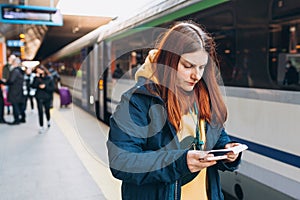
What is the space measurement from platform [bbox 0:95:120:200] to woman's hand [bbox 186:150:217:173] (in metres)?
2.70

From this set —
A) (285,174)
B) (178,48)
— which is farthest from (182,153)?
(285,174)

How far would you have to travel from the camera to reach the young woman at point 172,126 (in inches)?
48.7

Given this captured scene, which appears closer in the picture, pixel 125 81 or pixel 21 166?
pixel 21 166

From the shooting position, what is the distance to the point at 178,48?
4.42 ft

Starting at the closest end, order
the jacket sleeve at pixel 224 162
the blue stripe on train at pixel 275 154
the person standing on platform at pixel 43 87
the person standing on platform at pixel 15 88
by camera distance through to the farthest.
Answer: the jacket sleeve at pixel 224 162
the blue stripe on train at pixel 275 154
the person standing on platform at pixel 43 87
the person standing on platform at pixel 15 88

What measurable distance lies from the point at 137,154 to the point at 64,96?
37.1ft

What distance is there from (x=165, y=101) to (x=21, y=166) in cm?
419

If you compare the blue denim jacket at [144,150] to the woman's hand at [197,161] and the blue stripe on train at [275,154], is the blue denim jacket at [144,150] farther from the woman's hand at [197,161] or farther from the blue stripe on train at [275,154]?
the blue stripe on train at [275,154]

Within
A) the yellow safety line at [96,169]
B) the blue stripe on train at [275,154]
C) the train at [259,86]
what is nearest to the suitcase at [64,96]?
the yellow safety line at [96,169]

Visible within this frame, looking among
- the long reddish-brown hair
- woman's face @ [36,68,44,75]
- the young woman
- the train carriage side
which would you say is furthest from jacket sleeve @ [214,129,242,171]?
woman's face @ [36,68,44,75]

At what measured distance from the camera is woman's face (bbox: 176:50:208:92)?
1.34 meters

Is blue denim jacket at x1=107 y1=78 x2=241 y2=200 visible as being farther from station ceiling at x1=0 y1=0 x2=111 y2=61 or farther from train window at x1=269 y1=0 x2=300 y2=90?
station ceiling at x1=0 y1=0 x2=111 y2=61

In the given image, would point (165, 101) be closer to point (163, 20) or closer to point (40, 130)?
point (163, 20)

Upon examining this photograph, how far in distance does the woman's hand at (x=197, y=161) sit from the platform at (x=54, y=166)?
270cm
